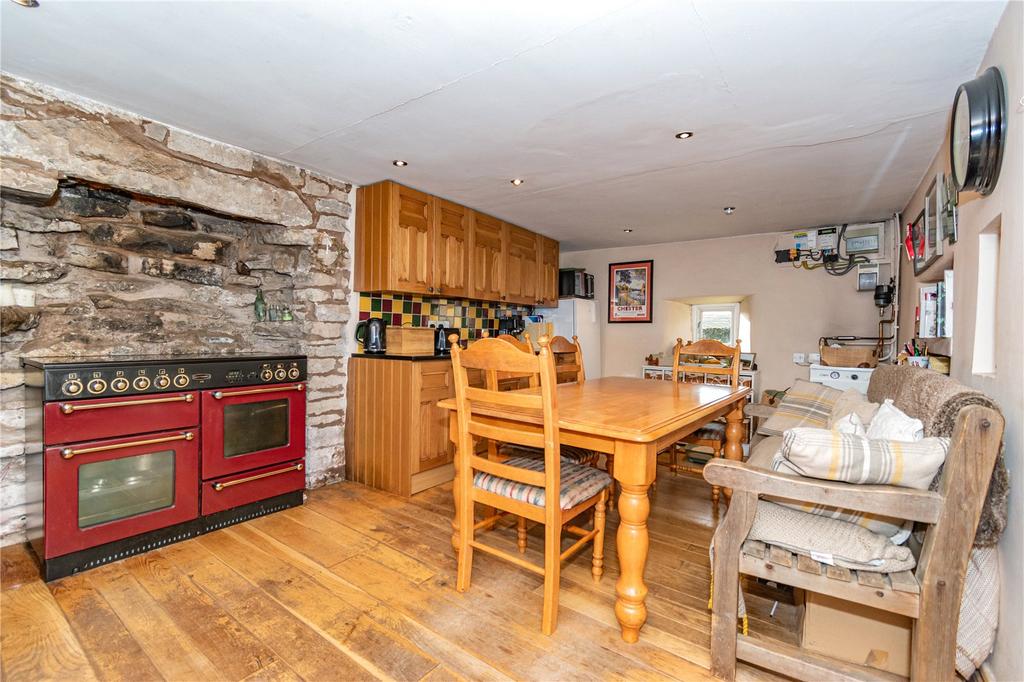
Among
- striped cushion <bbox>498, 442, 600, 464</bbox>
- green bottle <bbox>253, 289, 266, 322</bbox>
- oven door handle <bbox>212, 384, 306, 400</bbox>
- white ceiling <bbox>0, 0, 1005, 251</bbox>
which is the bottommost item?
striped cushion <bbox>498, 442, 600, 464</bbox>

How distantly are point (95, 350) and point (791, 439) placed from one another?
3.29 metres

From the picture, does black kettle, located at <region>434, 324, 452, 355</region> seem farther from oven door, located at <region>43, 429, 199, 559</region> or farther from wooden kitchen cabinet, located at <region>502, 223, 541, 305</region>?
oven door, located at <region>43, 429, 199, 559</region>

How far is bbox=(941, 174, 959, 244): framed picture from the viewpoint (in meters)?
2.05

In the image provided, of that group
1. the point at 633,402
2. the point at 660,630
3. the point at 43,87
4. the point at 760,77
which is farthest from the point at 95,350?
the point at 760,77

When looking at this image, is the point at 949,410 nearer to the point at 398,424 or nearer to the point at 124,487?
the point at 398,424

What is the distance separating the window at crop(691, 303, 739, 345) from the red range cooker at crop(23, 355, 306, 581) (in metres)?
4.38

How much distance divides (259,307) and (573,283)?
3187 mm

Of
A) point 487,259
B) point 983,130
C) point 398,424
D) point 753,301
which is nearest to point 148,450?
point 398,424

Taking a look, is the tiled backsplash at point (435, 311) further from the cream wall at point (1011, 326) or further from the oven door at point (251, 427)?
the cream wall at point (1011, 326)

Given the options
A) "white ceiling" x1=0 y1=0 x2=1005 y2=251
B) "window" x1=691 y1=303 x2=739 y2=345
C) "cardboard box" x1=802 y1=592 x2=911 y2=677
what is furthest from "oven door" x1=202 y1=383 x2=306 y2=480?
"window" x1=691 y1=303 x2=739 y2=345

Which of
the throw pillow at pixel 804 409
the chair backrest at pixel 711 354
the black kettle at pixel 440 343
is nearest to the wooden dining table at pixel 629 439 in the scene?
the throw pillow at pixel 804 409

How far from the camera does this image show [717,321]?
17.2ft

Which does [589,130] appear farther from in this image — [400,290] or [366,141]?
[400,290]

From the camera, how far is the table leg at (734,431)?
265 centimetres
